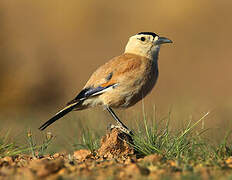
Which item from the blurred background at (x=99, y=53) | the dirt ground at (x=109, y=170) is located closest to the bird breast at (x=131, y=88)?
the blurred background at (x=99, y=53)

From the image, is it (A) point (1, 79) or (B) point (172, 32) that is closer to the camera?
(A) point (1, 79)

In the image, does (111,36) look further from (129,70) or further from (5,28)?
(129,70)

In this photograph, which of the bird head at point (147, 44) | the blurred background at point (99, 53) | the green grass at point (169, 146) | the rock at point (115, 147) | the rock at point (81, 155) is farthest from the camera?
the blurred background at point (99, 53)

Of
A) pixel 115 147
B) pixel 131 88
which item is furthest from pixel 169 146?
pixel 131 88

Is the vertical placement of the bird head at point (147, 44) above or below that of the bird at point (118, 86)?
above

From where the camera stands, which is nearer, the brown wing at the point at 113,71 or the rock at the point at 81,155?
the rock at the point at 81,155

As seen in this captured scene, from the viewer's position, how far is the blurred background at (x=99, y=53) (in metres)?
12.2

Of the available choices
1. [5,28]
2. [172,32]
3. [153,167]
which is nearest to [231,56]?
[172,32]

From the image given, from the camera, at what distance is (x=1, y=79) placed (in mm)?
14523

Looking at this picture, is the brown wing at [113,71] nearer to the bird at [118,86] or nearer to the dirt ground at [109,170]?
the bird at [118,86]

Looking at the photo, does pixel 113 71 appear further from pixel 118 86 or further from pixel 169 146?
pixel 169 146

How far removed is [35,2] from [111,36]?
772 cm

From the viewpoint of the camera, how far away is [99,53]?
20953 millimetres

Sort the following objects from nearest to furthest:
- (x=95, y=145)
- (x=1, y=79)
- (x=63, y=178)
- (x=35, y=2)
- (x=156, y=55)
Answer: (x=63, y=178)
(x=95, y=145)
(x=156, y=55)
(x=1, y=79)
(x=35, y=2)
